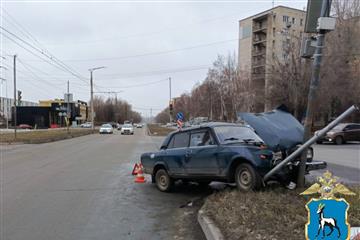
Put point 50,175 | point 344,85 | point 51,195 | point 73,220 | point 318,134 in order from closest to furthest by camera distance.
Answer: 1. point 318,134
2. point 73,220
3. point 51,195
4. point 50,175
5. point 344,85

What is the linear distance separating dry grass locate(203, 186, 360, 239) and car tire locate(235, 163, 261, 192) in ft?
0.86

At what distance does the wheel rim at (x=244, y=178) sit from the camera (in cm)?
783

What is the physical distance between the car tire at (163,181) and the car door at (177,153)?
0.25 metres

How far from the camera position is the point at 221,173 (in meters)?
8.34

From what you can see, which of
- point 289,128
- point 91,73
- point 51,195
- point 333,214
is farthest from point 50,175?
point 91,73

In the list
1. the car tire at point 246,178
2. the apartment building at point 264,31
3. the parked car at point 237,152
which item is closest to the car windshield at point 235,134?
the parked car at point 237,152

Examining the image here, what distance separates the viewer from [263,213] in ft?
19.6

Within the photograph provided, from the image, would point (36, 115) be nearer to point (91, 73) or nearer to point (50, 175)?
point (91, 73)

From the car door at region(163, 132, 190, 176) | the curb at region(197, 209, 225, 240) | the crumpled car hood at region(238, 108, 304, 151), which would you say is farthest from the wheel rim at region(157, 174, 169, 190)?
the curb at region(197, 209, 225, 240)

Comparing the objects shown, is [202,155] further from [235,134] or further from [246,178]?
[246,178]

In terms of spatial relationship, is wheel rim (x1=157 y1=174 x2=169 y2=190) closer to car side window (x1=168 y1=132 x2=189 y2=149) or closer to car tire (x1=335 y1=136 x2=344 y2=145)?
car side window (x1=168 y1=132 x2=189 y2=149)

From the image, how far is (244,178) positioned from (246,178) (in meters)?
0.07

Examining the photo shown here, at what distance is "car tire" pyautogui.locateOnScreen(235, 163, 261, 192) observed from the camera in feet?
25.3

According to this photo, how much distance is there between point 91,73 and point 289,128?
5615 cm
